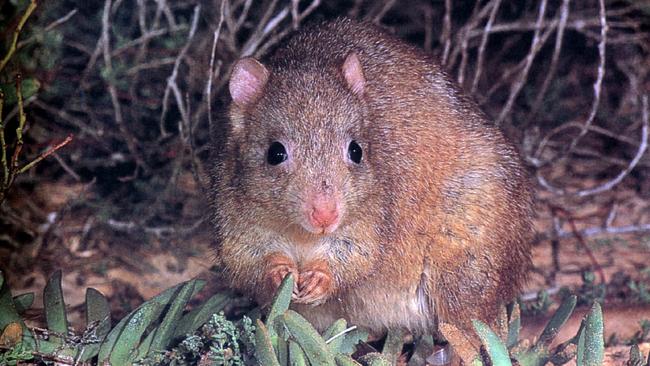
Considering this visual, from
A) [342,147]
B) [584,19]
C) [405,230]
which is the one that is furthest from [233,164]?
[584,19]

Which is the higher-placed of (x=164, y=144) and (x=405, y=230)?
(x=405, y=230)

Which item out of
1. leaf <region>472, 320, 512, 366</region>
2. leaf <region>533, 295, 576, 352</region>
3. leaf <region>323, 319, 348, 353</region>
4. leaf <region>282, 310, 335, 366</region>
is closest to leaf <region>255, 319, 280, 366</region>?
leaf <region>282, 310, 335, 366</region>

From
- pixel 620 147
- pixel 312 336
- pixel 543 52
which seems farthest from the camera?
pixel 543 52

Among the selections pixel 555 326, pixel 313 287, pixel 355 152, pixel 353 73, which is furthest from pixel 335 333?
pixel 353 73

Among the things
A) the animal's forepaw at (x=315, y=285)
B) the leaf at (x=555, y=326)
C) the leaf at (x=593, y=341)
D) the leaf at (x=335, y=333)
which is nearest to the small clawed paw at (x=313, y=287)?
the animal's forepaw at (x=315, y=285)

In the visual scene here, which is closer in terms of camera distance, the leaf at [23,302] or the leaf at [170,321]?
the leaf at [170,321]

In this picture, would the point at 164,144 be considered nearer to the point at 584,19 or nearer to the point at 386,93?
the point at 386,93

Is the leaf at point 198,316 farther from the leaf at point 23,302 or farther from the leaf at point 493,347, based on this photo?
the leaf at point 493,347
